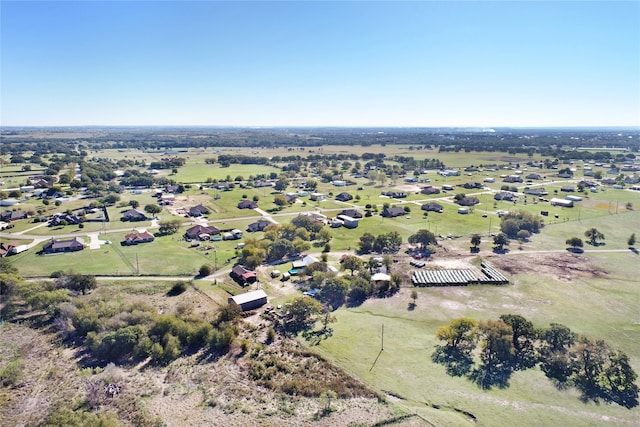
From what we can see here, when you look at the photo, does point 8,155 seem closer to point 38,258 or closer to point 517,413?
point 38,258

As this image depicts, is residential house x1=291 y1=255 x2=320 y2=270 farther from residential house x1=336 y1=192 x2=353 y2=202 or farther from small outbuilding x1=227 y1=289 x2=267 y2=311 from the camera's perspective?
residential house x1=336 y1=192 x2=353 y2=202

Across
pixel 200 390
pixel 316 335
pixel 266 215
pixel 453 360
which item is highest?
pixel 266 215

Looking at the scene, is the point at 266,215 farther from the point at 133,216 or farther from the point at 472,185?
the point at 472,185

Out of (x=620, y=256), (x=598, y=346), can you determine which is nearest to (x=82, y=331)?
(x=598, y=346)

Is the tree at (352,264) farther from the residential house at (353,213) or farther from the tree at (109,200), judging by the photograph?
the tree at (109,200)

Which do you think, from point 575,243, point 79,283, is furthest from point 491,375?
point 79,283

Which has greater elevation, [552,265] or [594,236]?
[594,236]

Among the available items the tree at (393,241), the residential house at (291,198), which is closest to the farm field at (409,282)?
the residential house at (291,198)
